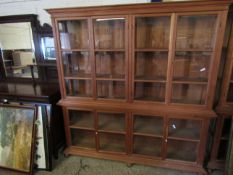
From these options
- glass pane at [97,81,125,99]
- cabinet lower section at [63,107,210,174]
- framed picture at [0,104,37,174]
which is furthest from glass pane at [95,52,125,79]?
framed picture at [0,104,37,174]

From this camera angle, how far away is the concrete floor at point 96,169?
2.18 metres

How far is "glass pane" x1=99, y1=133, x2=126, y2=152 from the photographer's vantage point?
2.41 metres

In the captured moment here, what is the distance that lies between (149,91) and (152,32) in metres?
0.73

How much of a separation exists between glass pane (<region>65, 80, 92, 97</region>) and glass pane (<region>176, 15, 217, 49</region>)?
4.04ft

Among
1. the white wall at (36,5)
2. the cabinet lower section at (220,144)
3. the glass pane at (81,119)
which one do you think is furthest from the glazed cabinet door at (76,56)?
the cabinet lower section at (220,144)

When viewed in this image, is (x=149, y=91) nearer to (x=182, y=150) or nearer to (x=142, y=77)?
(x=142, y=77)

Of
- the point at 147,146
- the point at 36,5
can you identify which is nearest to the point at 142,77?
the point at 147,146

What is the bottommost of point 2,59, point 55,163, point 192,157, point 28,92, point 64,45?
point 55,163

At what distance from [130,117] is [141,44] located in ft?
2.99

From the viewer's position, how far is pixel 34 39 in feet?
8.66

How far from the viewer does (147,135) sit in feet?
7.15

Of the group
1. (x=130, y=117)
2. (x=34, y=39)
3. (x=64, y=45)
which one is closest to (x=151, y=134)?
(x=130, y=117)

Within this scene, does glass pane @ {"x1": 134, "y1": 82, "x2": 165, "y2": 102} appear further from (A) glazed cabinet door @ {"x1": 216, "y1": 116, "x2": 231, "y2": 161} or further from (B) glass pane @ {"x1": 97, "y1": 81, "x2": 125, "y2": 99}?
(A) glazed cabinet door @ {"x1": 216, "y1": 116, "x2": 231, "y2": 161}

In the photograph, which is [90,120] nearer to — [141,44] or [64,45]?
[64,45]
